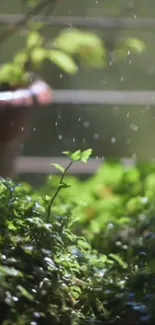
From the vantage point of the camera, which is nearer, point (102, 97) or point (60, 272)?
point (60, 272)

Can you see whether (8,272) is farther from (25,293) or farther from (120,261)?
(120,261)

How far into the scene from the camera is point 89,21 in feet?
5.54

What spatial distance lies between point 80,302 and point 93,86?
38.2 inches

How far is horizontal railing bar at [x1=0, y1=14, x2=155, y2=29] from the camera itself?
1645 millimetres

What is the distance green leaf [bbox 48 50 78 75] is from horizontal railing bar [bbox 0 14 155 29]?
7 cm

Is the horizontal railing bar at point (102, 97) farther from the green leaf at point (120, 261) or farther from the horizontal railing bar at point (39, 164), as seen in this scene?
the green leaf at point (120, 261)

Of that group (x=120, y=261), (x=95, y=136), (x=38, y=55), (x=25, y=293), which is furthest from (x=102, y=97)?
(x=25, y=293)

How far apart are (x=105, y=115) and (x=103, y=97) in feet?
0.15

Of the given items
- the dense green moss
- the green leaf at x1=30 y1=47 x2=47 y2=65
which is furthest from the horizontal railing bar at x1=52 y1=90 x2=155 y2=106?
the dense green moss

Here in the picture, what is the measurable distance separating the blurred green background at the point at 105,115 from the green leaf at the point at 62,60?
26mm

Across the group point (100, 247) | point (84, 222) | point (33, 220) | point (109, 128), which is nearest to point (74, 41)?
point (109, 128)

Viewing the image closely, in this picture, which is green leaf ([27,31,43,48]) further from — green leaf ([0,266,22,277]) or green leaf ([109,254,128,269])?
green leaf ([0,266,22,277])

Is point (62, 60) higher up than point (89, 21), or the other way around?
point (89, 21)

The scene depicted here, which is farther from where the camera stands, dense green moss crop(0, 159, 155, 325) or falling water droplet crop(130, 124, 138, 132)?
falling water droplet crop(130, 124, 138, 132)
